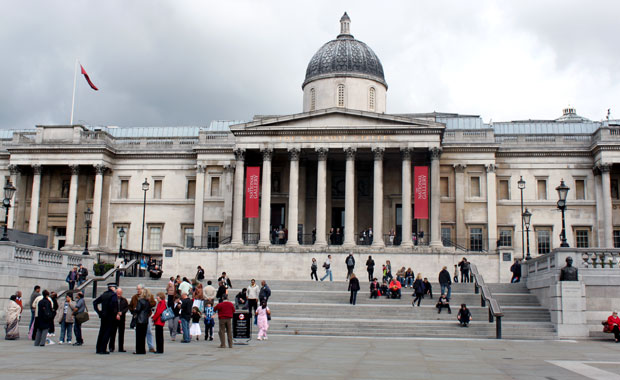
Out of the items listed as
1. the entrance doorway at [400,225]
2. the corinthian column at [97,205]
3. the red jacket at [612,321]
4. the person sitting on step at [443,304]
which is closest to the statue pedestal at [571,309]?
the red jacket at [612,321]

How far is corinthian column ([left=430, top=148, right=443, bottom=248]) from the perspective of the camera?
4419 cm

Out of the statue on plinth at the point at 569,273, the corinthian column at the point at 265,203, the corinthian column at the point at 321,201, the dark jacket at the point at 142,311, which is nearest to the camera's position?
the dark jacket at the point at 142,311

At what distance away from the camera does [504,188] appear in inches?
2044

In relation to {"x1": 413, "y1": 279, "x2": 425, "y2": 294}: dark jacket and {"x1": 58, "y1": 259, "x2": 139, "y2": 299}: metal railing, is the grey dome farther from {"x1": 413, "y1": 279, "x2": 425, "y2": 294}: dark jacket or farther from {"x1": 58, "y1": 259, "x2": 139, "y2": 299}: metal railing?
{"x1": 413, "y1": 279, "x2": 425, "y2": 294}: dark jacket

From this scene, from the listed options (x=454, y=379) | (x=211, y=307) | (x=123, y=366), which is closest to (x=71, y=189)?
(x=211, y=307)

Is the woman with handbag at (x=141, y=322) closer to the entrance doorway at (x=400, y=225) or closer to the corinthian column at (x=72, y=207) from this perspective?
the entrance doorway at (x=400, y=225)

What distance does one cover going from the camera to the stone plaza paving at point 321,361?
13.4 meters

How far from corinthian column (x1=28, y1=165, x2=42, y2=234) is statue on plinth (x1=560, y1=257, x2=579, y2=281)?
42090 millimetres

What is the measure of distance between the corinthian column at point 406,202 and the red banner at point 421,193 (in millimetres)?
755

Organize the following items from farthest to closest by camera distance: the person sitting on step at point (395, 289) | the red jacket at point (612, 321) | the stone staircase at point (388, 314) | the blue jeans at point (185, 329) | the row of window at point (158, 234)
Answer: the row of window at point (158, 234) < the person sitting on step at point (395, 289) < the stone staircase at point (388, 314) < the red jacket at point (612, 321) < the blue jeans at point (185, 329)

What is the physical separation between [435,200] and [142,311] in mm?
30971

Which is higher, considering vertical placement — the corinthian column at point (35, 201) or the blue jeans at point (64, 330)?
the corinthian column at point (35, 201)

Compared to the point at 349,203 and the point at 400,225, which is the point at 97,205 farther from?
the point at 400,225

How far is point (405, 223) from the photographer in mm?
44562
